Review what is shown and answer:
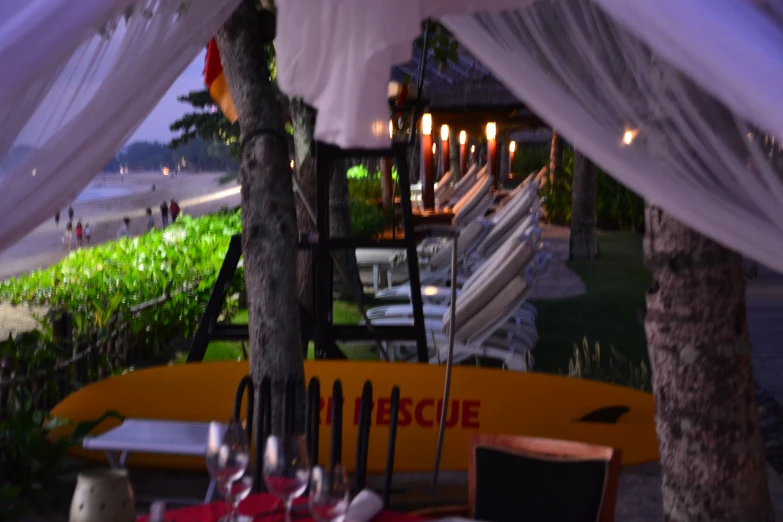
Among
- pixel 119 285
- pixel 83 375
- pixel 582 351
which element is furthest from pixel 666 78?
pixel 119 285

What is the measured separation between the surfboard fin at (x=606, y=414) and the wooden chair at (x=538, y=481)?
5.20 feet

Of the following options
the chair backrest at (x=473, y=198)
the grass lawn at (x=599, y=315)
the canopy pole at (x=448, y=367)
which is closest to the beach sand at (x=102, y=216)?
the canopy pole at (x=448, y=367)

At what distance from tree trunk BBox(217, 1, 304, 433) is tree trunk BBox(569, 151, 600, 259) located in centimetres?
995

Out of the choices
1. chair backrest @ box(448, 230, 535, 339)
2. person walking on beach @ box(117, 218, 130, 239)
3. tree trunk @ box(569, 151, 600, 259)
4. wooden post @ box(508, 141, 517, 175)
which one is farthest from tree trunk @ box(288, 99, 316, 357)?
wooden post @ box(508, 141, 517, 175)

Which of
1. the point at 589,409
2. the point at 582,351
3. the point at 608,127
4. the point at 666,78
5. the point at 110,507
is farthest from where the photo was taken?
the point at 582,351

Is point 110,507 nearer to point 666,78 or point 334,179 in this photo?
point 666,78

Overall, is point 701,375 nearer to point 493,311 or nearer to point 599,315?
point 493,311

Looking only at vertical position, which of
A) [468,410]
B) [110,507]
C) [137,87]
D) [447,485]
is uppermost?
[137,87]

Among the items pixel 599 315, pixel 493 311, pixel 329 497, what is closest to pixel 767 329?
pixel 599 315

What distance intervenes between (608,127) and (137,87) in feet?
4.86

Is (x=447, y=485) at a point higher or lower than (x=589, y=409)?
lower

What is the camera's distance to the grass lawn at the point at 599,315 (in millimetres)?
7688

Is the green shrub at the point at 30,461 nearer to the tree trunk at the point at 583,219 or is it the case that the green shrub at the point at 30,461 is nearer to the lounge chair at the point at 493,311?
the lounge chair at the point at 493,311

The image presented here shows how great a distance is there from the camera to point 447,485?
15.6 ft
